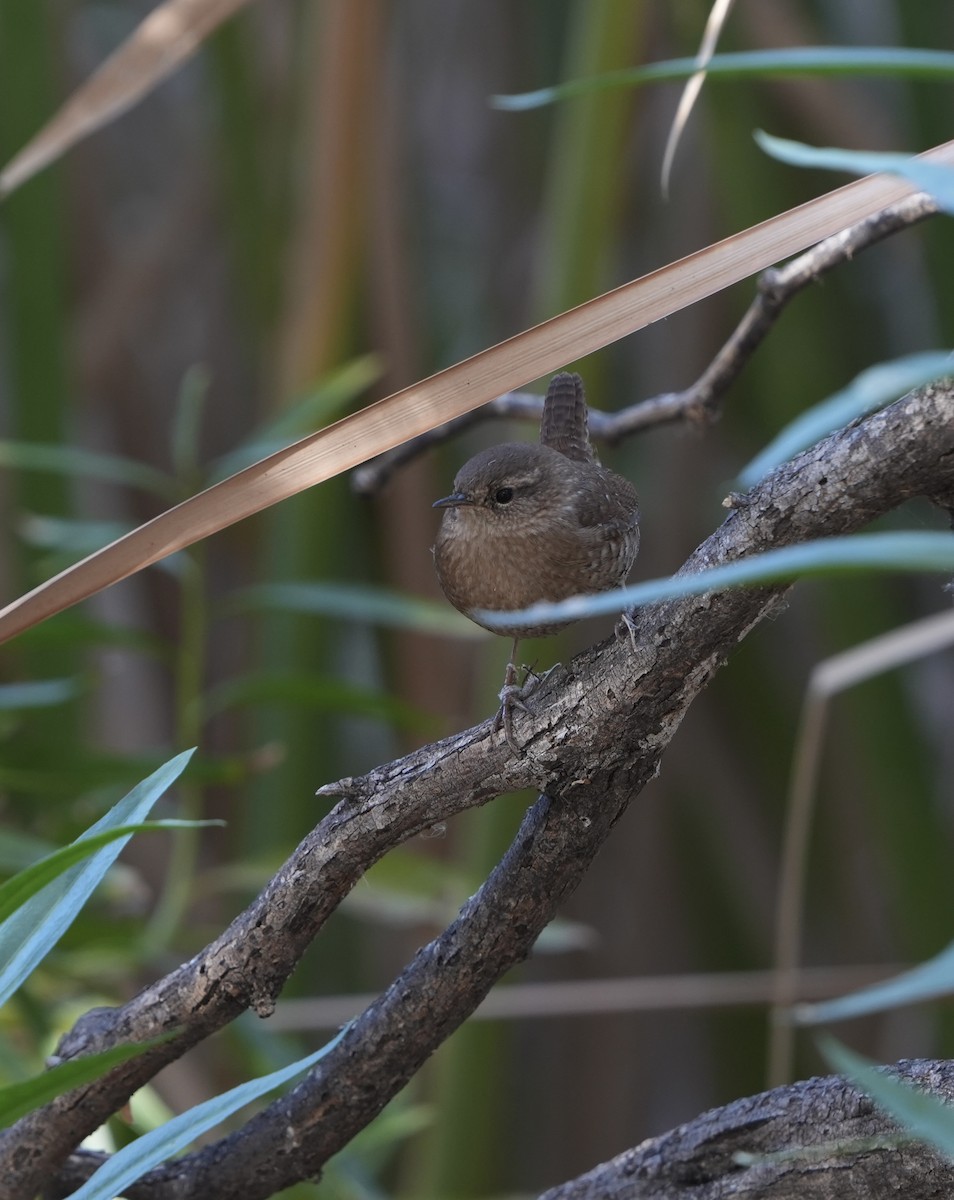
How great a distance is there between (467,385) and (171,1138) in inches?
20.1

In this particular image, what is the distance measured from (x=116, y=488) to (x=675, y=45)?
1.64 metres

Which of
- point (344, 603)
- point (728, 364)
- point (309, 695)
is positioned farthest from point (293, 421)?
point (728, 364)

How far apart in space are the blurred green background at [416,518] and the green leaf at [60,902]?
580mm

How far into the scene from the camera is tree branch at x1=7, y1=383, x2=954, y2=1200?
81cm

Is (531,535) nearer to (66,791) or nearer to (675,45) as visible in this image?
(66,791)

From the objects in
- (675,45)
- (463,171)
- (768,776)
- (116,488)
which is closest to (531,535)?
(675,45)

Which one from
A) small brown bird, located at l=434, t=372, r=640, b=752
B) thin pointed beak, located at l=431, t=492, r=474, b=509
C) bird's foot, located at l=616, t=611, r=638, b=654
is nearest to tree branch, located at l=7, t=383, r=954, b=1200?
bird's foot, located at l=616, t=611, r=638, b=654

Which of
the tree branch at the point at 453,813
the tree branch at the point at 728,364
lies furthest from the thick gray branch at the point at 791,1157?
the tree branch at the point at 728,364

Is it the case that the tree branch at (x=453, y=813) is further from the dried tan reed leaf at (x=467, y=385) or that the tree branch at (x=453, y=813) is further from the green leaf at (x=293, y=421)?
the green leaf at (x=293, y=421)

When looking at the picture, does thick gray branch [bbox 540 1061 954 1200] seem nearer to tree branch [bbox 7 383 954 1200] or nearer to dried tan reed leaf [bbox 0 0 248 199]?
tree branch [bbox 7 383 954 1200]

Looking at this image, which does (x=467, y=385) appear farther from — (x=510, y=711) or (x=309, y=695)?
(x=309, y=695)

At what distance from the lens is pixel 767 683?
297cm

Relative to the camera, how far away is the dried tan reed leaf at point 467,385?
2.62 feet

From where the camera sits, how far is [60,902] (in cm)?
86
